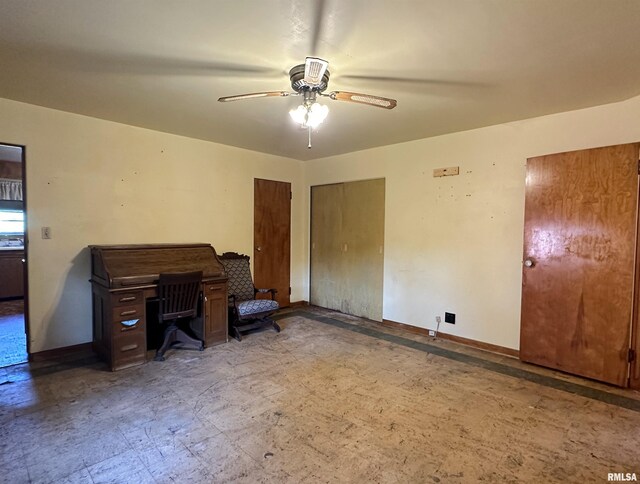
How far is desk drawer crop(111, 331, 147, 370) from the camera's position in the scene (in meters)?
3.03

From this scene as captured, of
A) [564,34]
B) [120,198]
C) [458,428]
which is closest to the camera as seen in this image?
[564,34]

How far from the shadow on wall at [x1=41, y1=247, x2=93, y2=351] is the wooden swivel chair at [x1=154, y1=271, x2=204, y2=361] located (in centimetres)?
86

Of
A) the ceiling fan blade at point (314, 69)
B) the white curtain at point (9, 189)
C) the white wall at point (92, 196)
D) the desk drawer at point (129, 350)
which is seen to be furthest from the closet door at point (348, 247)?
the white curtain at point (9, 189)

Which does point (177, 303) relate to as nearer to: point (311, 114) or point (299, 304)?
point (311, 114)

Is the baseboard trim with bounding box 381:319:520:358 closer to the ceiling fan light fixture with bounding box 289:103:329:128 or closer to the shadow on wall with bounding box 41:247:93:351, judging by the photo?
the ceiling fan light fixture with bounding box 289:103:329:128

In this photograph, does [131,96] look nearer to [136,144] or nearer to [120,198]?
[136,144]

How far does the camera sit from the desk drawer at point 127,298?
9.88 feet

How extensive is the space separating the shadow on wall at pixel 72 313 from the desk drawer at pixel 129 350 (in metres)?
0.78

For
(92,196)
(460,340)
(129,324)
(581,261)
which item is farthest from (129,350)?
(581,261)

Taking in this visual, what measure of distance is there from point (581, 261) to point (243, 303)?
3.45m

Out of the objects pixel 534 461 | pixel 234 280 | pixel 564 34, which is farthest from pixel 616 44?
pixel 234 280

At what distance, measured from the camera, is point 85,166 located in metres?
3.46

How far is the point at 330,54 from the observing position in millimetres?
2135

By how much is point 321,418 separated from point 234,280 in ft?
8.25
